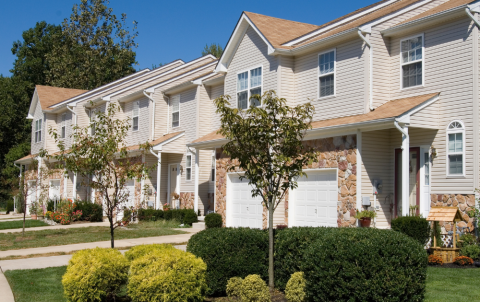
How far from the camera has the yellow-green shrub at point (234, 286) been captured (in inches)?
349

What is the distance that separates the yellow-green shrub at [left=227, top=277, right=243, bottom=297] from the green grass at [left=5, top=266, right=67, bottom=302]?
2.89 meters

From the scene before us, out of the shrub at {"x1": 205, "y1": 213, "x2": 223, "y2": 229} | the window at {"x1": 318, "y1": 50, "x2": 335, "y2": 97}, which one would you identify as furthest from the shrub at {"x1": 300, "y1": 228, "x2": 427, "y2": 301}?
the shrub at {"x1": 205, "y1": 213, "x2": 223, "y2": 229}

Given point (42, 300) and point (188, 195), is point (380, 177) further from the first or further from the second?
point (188, 195)

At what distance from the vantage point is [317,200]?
16.5 m

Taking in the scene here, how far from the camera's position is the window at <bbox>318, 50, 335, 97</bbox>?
17047mm

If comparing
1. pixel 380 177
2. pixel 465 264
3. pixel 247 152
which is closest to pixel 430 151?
pixel 380 177

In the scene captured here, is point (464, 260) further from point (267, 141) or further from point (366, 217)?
Answer: point (267, 141)

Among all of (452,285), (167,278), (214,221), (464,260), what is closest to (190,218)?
(214,221)

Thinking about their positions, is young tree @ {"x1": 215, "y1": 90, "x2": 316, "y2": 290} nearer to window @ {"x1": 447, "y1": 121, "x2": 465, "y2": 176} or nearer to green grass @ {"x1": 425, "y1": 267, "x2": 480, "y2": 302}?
green grass @ {"x1": 425, "y1": 267, "x2": 480, "y2": 302}

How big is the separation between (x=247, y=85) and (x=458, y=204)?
30.8 feet

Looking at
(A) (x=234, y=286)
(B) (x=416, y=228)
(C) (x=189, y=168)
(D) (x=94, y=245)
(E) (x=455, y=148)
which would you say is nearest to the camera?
(A) (x=234, y=286)

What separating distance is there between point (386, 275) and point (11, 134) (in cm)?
4743

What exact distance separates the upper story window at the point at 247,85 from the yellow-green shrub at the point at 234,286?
11073 millimetres

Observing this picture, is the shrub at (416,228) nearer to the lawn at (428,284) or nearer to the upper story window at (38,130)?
the lawn at (428,284)
